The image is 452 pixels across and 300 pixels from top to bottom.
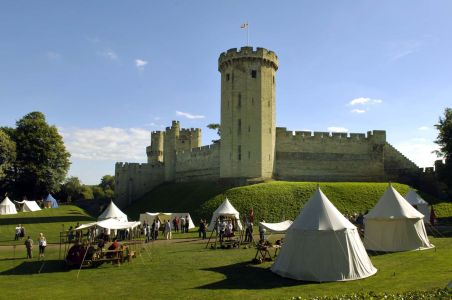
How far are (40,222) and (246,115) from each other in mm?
24946

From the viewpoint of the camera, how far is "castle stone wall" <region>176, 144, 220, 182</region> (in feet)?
180

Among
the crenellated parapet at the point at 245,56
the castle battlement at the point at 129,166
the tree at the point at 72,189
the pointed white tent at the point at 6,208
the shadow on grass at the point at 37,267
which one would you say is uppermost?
the crenellated parapet at the point at 245,56

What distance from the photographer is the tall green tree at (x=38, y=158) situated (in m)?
58.8

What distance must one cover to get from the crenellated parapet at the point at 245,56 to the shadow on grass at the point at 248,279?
32970mm

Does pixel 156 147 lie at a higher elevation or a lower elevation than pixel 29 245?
higher

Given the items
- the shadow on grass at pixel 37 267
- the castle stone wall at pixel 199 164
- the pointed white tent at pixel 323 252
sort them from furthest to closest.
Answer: the castle stone wall at pixel 199 164 < the shadow on grass at pixel 37 267 < the pointed white tent at pixel 323 252

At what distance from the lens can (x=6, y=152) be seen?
5503cm

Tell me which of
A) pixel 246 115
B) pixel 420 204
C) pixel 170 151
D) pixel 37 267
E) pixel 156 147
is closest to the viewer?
pixel 37 267

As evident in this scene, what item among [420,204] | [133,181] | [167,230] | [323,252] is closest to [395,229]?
[323,252]

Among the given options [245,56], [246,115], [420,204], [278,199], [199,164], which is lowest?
[420,204]

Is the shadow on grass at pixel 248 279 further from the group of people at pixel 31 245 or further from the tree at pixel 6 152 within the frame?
the tree at pixel 6 152

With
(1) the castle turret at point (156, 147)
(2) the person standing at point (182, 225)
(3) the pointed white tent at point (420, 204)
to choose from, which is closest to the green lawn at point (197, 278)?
(2) the person standing at point (182, 225)

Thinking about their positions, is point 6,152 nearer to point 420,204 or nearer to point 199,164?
point 199,164

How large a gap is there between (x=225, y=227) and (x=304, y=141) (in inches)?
1100
